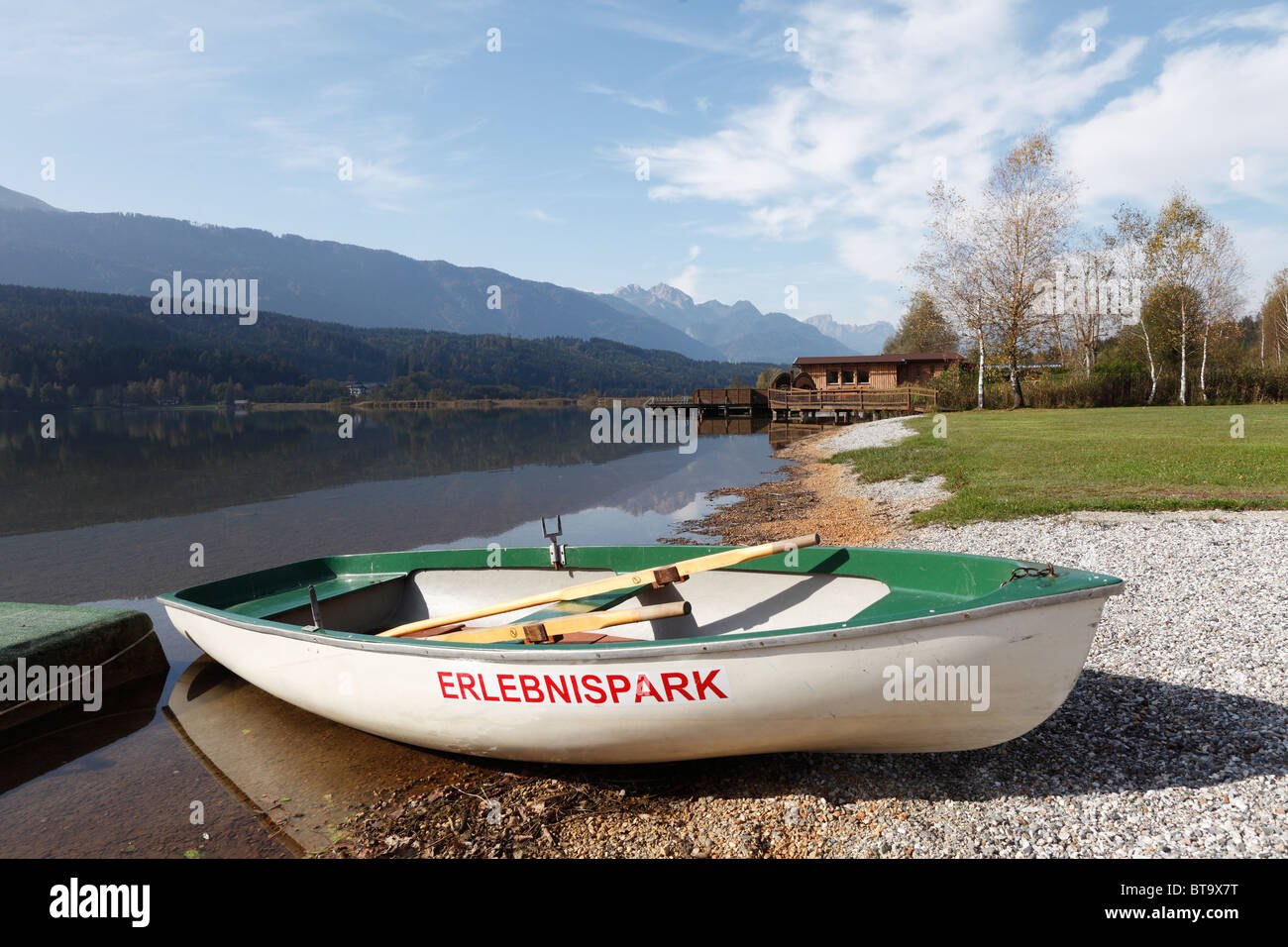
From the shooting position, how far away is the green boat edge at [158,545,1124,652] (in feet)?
13.7

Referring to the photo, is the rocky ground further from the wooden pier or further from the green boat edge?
the wooden pier

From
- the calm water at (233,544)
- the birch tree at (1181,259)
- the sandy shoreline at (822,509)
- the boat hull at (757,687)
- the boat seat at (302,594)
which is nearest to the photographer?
the boat hull at (757,687)

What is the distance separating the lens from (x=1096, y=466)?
16078 mm

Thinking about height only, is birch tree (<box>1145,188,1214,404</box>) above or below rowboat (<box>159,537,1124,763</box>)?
above

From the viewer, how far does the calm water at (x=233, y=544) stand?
17.5ft

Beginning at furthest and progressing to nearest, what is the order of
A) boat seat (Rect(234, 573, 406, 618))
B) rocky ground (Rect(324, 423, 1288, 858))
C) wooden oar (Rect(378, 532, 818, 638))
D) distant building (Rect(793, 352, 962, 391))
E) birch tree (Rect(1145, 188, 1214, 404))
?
distant building (Rect(793, 352, 962, 391)), birch tree (Rect(1145, 188, 1214, 404)), boat seat (Rect(234, 573, 406, 618)), wooden oar (Rect(378, 532, 818, 638)), rocky ground (Rect(324, 423, 1288, 858))

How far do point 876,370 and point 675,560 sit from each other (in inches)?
2164

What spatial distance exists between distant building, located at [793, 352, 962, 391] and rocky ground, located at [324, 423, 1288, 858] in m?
51.3

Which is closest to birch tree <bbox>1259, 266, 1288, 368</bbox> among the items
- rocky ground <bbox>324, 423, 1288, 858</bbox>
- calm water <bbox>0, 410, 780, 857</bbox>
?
calm water <bbox>0, 410, 780, 857</bbox>

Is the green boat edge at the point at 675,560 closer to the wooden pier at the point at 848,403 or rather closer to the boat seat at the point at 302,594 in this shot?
the boat seat at the point at 302,594

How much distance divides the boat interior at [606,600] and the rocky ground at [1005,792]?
118 cm

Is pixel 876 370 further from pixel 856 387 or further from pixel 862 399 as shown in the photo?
pixel 862 399

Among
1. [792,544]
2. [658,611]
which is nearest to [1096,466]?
[792,544]

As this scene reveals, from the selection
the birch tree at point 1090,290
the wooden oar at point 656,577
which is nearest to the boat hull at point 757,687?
the wooden oar at point 656,577
